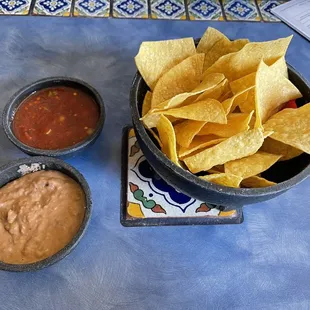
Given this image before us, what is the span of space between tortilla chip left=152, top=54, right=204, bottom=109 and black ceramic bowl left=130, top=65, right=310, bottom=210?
2.0 inches

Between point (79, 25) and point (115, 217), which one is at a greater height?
point (79, 25)

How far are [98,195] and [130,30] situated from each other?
2.08 ft

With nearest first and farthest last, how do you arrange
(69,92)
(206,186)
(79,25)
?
(206,186) < (69,92) < (79,25)

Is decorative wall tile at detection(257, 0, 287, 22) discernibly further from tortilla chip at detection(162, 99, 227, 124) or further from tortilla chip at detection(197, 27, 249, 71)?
tortilla chip at detection(162, 99, 227, 124)

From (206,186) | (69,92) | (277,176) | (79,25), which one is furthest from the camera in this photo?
(79,25)

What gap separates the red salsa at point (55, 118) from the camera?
1.14m

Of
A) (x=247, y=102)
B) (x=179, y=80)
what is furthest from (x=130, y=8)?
(x=247, y=102)

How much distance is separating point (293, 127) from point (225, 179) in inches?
7.6

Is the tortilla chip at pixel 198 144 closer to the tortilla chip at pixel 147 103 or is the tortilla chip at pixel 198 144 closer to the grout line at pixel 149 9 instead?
the tortilla chip at pixel 147 103

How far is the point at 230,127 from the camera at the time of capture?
3.18 ft

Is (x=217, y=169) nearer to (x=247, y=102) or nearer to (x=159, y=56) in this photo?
(x=247, y=102)

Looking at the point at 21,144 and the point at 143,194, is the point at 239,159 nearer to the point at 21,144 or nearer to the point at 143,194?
the point at 143,194

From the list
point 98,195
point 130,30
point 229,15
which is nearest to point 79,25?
point 130,30

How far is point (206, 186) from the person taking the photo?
0.90 m
